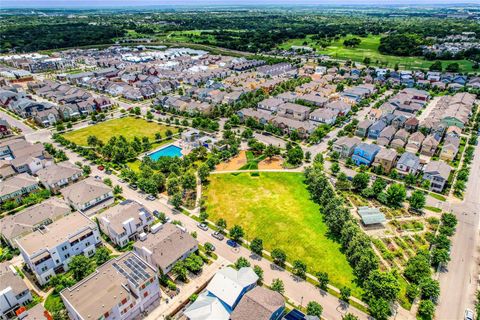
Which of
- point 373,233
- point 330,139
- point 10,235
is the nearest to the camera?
point 10,235

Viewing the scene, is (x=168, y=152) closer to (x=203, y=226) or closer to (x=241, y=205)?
(x=241, y=205)

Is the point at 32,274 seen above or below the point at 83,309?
below

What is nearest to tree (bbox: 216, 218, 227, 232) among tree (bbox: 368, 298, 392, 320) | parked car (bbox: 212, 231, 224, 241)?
parked car (bbox: 212, 231, 224, 241)

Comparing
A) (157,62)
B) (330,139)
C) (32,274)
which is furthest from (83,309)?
(157,62)

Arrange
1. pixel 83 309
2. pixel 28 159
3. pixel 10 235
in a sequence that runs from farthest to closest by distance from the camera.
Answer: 1. pixel 28 159
2. pixel 10 235
3. pixel 83 309

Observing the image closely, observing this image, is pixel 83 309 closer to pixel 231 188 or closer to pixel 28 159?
pixel 231 188
